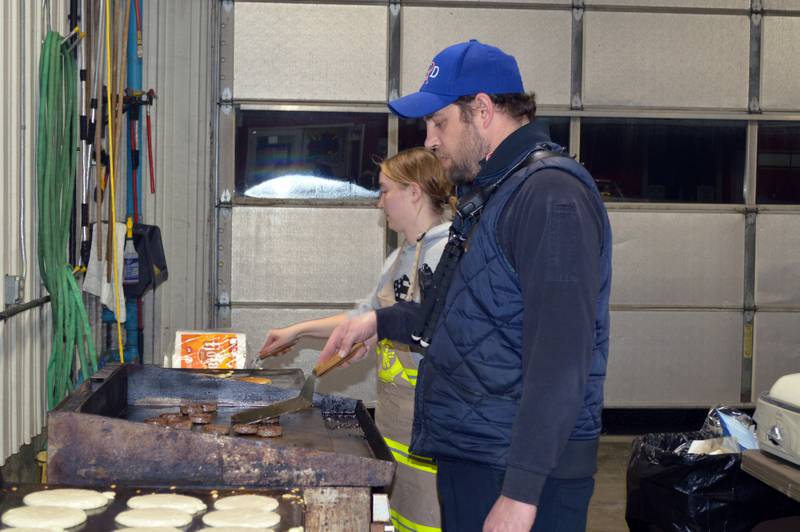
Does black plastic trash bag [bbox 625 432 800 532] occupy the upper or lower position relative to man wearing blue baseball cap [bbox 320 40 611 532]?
lower

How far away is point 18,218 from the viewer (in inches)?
151

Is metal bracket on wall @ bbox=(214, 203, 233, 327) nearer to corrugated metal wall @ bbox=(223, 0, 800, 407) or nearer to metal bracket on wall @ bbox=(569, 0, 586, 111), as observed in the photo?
corrugated metal wall @ bbox=(223, 0, 800, 407)

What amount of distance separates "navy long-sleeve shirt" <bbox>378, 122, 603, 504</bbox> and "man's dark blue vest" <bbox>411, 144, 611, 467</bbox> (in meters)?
0.07

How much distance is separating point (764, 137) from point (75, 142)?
16.6ft

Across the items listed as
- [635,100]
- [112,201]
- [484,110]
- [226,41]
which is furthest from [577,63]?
[484,110]

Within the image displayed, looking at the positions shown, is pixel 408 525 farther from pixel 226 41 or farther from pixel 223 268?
pixel 226 41

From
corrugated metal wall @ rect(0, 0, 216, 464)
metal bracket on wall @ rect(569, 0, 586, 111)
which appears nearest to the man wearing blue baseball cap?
corrugated metal wall @ rect(0, 0, 216, 464)

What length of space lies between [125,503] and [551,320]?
112 cm

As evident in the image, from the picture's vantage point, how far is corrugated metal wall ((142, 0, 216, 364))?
6.37 metres

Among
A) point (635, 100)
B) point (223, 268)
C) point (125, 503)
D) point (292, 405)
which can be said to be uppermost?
point (635, 100)

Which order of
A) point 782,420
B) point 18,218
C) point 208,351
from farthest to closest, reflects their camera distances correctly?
point 208,351 < point 18,218 < point 782,420

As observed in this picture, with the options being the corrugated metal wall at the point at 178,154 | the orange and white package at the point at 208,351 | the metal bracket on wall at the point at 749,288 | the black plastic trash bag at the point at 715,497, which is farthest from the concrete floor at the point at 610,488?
the corrugated metal wall at the point at 178,154

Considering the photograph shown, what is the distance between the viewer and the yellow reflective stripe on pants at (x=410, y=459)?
355 centimetres

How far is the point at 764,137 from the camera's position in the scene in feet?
24.1
